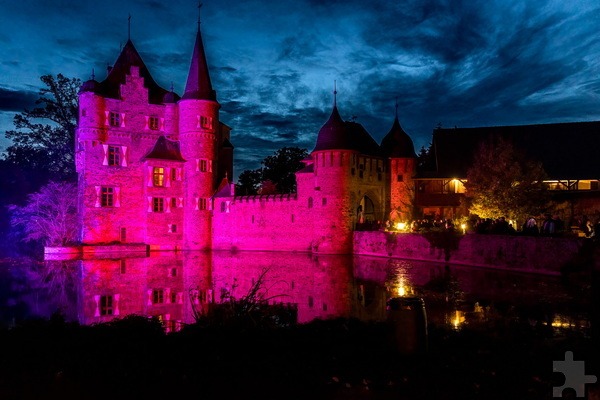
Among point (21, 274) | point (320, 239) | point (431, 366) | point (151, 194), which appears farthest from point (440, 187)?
point (431, 366)

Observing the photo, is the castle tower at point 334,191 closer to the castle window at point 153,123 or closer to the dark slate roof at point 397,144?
the dark slate roof at point 397,144

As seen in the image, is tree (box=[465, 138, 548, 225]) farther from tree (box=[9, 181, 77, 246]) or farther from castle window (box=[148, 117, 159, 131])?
tree (box=[9, 181, 77, 246])

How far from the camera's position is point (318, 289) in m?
17.5

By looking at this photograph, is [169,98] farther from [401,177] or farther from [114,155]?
[401,177]

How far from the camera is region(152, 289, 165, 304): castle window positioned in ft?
51.5

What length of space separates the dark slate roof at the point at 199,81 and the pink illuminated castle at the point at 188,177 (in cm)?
8

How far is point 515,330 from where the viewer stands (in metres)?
8.49

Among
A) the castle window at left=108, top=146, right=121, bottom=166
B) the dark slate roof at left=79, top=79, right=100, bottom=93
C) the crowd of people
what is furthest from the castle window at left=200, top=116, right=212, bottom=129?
the crowd of people

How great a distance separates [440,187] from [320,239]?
370 inches

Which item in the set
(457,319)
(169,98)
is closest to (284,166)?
(169,98)

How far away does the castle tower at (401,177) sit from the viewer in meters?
35.1

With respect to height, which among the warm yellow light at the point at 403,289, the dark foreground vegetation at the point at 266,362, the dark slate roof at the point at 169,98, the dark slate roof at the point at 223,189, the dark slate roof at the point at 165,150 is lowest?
the warm yellow light at the point at 403,289

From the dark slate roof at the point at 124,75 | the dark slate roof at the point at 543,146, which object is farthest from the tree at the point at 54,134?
the dark slate roof at the point at 543,146

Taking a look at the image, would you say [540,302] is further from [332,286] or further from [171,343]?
[171,343]
